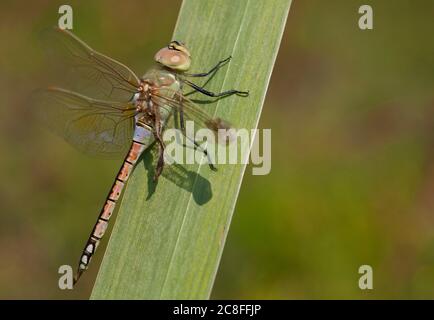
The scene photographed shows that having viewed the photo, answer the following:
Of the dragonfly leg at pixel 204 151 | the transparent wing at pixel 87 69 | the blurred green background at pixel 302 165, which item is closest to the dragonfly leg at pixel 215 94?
the dragonfly leg at pixel 204 151

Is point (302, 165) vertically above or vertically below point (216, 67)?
above

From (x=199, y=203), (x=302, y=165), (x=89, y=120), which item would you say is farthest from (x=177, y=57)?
(x=302, y=165)

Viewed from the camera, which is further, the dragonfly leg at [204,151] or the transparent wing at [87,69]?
the transparent wing at [87,69]

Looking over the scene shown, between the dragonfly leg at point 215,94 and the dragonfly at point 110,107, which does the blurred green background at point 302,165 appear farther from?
the dragonfly leg at point 215,94

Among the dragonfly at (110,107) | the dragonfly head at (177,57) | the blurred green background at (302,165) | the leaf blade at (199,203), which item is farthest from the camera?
the blurred green background at (302,165)

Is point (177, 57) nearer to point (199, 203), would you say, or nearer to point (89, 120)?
point (89, 120)

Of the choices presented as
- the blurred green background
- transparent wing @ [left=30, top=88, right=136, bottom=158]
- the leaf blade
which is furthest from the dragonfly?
the blurred green background

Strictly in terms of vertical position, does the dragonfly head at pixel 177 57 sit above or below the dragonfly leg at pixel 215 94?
above

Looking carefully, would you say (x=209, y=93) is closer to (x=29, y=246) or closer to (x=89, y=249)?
(x=89, y=249)
